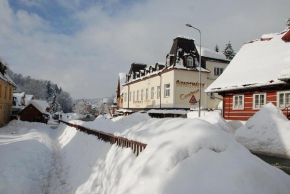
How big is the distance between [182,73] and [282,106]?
1278cm

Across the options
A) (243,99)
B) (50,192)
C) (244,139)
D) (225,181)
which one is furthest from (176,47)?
(225,181)

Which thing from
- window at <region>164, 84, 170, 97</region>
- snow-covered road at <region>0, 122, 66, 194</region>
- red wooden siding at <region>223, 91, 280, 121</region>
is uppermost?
window at <region>164, 84, 170, 97</region>

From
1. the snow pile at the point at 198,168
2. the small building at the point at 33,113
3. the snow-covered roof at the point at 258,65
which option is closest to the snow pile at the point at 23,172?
the snow pile at the point at 198,168

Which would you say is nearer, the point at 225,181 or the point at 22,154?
the point at 225,181

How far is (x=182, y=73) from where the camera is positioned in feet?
82.4

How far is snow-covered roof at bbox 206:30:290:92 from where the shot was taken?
1402cm

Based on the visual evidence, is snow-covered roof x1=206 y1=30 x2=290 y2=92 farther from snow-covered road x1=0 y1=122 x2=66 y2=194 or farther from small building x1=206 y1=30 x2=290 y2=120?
snow-covered road x1=0 y1=122 x2=66 y2=194

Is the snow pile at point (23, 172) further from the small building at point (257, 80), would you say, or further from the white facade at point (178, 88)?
the white facade at point (178, 88)

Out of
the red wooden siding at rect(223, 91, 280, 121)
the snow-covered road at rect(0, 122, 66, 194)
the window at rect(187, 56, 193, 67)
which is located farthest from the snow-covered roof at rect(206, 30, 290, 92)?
the snow-covered road at rect(0, 122, 66, 194)

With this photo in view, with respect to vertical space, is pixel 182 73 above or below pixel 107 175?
above

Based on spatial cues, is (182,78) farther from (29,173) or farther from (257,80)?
(29,173)

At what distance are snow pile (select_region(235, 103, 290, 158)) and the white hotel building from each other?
11.8m

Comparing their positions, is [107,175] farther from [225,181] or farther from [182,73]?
[182,73]

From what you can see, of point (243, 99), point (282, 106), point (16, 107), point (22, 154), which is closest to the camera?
point (22, 154)
